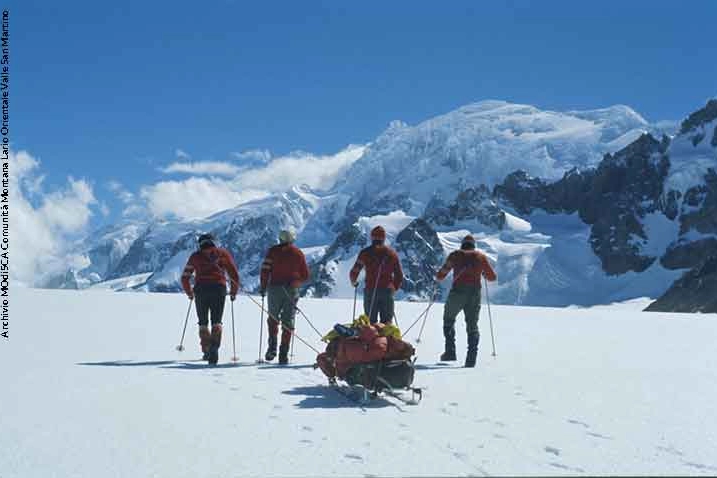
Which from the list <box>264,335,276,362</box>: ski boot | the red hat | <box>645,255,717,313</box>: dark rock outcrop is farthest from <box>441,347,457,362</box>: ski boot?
<box>645,255,717,313</box>: dark rock outcrop

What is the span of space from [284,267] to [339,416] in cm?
472

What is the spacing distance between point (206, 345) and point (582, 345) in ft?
25.3

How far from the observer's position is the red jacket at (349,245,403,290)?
12086 mm

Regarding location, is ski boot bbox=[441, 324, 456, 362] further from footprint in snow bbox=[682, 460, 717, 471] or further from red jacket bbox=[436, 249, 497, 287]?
footprint in snow bbox=[682, 460, 717, 471]

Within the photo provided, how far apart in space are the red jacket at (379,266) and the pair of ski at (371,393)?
9.90 feet

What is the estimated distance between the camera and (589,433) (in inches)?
269

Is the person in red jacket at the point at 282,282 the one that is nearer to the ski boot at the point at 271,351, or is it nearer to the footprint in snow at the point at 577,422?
the ski boot at the point at 271,351

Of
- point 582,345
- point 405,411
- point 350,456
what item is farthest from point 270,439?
point 582,345

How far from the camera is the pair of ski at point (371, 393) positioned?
836 centimetres

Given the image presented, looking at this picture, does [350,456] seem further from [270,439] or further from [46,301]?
[46,301]

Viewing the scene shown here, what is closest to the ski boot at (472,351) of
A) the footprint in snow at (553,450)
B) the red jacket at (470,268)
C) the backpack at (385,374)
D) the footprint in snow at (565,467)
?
the red jacket at (470,268)

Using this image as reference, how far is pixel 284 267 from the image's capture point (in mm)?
12008

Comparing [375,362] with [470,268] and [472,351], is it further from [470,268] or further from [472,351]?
[470,268]

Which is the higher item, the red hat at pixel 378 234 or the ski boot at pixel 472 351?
the red hat at pixel 378 234
